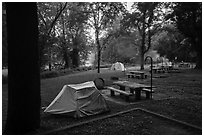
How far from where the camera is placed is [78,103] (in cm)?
689

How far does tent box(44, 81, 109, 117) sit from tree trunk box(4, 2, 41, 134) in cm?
175

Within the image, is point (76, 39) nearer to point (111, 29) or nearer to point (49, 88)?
point (111, 29)

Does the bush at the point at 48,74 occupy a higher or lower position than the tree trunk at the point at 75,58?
lower

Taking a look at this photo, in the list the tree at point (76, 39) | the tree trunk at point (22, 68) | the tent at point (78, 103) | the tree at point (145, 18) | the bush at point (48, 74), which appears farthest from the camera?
the tree at point (76, 39)

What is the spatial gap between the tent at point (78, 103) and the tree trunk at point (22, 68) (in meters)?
1.75

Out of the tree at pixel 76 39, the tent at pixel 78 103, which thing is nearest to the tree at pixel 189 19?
the tree at pixel 76 39

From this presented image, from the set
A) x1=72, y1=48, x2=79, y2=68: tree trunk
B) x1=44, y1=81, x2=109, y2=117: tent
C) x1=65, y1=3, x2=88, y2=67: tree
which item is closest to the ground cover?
x1=44, y1=81, x2=109, y2=117: tent

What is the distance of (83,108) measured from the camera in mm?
6926

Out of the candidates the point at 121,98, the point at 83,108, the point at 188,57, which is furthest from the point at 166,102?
the point at 188,57

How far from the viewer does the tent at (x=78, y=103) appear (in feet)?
22.5

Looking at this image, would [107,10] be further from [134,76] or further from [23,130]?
[134,76]

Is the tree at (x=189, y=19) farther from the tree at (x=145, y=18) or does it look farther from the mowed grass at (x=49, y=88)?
the mowed grass at (x=49, y=88)

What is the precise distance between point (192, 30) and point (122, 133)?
72.9 feet

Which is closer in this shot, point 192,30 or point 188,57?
point 192,30
